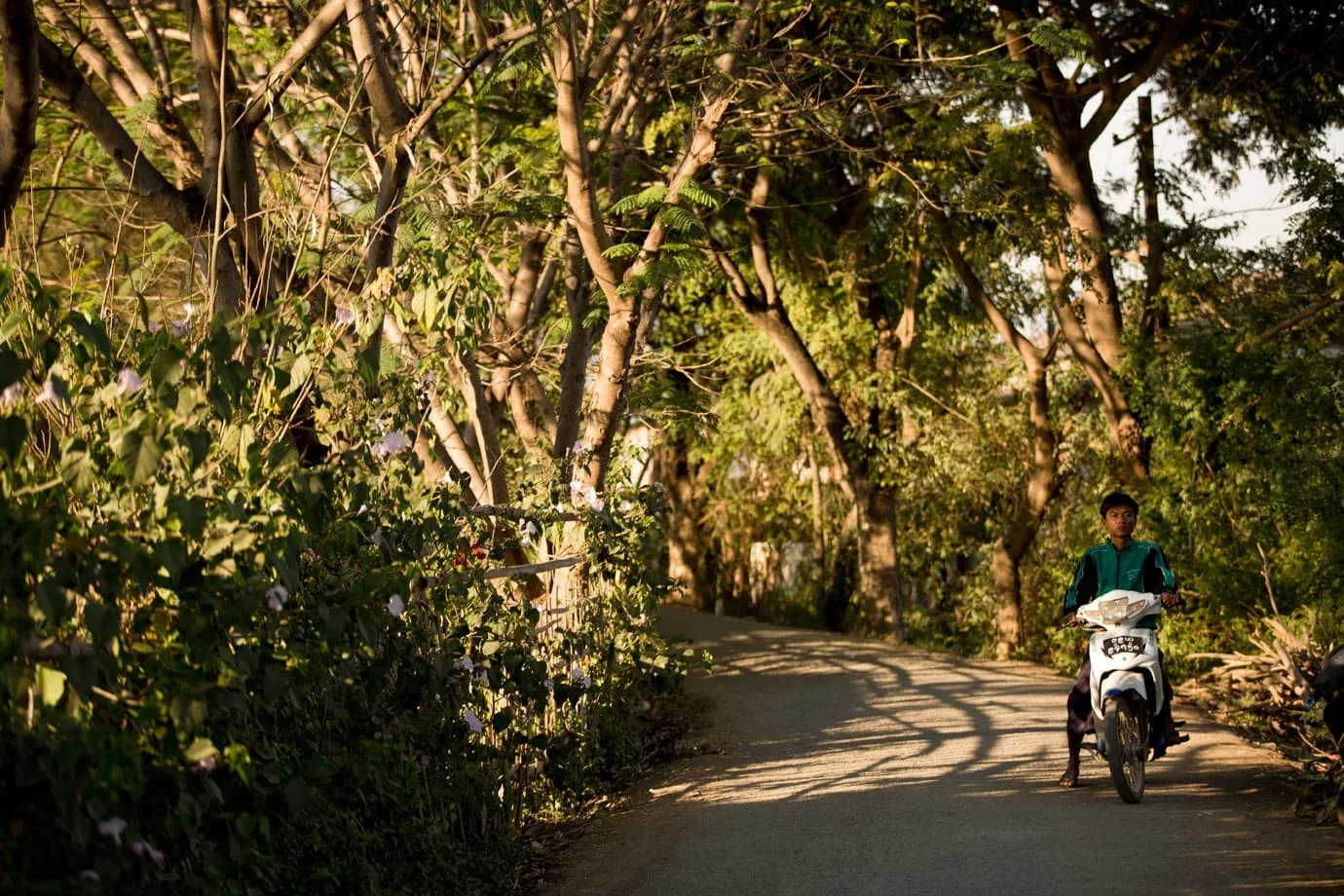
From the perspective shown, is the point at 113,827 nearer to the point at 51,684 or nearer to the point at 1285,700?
the point at 51,684

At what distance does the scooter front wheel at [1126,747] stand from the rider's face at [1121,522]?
0.89 m

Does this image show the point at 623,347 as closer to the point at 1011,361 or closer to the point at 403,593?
the point at 403,593

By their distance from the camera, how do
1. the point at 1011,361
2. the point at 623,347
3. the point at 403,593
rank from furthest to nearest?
the point at 1011,361, the point at 623,347, the point at 403,593

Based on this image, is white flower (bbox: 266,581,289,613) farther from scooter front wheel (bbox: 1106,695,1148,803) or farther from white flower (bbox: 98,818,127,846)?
scooter front wheel (bbox: 1106,695,1148,803)

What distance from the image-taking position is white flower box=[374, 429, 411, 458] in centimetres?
584

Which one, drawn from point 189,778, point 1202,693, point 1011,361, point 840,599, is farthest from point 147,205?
point 840,599

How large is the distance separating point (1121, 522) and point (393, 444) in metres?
4.37

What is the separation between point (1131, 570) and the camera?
8477 mm

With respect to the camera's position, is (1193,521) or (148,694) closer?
(148,694)

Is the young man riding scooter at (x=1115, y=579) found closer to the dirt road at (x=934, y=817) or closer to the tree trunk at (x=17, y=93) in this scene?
the dirt road at (x=934, y=817)

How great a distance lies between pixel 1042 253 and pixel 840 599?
1000 cm

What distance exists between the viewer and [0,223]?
6844 millimetres

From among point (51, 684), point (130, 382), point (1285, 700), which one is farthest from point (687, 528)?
point (51, 684)

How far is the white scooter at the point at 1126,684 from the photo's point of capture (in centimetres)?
802
